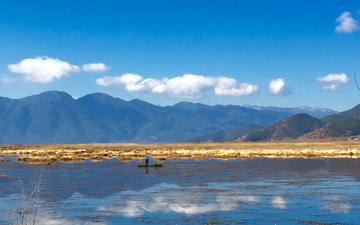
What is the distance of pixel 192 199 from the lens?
77.9 ft

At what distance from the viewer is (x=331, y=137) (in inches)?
7707

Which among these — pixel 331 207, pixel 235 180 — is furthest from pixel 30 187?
pixel 331 207

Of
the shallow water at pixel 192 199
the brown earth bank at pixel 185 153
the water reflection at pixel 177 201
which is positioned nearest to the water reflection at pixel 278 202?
the shallow water at pixel 192 199

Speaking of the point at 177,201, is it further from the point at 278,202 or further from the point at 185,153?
the point at 185,153

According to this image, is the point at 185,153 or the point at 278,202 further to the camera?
the point at 185,153

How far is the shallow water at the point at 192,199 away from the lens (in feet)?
61.2

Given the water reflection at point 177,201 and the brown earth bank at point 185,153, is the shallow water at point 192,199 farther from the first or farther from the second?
the brown earth bank at point 185,153

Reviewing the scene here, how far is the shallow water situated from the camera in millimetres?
18656

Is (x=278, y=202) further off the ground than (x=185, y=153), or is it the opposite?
(x=185, y=153)

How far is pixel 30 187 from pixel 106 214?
1222cm

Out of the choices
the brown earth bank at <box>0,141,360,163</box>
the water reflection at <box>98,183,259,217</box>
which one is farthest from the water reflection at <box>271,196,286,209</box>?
the brown earth bank at <box>0,141,360,163</box>

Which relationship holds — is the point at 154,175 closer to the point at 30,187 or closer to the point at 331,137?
the point at 30,187

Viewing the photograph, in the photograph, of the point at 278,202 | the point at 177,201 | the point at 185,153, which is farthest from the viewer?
the point at 185,153

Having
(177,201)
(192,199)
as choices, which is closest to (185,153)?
(192,199)
